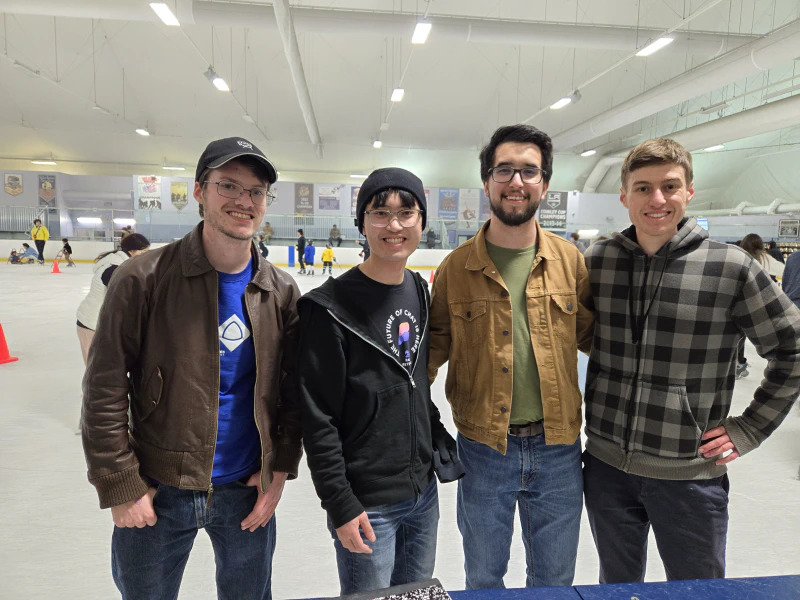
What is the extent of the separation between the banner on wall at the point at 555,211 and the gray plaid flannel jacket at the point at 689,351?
1893cm

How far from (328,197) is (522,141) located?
66.7 feet

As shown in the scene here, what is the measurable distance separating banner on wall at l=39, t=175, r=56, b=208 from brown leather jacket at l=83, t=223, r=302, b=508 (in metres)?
24.4

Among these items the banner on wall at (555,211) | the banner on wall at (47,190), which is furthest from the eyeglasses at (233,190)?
the banner on wall at (47,190)

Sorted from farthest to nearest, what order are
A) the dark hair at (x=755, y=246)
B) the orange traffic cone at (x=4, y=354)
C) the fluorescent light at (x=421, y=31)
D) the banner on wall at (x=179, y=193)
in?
the banner on wall at (x=179, y=193) < the fluorescent light at (x=421, y=31) < the orange traffic cone at (x=4, y=354) < the dark hair at (x=755, y=246)

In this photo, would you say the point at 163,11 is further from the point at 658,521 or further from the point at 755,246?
the point at 658,521

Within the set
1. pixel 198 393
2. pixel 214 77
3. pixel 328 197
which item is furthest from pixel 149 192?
pixel 198 393

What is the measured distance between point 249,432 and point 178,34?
1630cm

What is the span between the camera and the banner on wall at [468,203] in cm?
2152

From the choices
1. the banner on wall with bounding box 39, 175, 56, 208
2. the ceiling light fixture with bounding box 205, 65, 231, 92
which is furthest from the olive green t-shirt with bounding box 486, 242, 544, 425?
the banner on wall with bounding box 39, 175, 56, 208

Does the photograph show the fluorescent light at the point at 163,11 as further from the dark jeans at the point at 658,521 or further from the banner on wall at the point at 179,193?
the banner on wall at the point at 179,193

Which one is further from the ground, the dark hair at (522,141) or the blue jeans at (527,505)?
the dark hair at (522,141)

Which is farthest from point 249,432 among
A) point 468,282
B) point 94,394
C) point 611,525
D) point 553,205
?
point 553,205

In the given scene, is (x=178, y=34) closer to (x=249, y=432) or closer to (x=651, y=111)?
(x=651, y=111)

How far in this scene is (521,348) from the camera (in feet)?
5.31
